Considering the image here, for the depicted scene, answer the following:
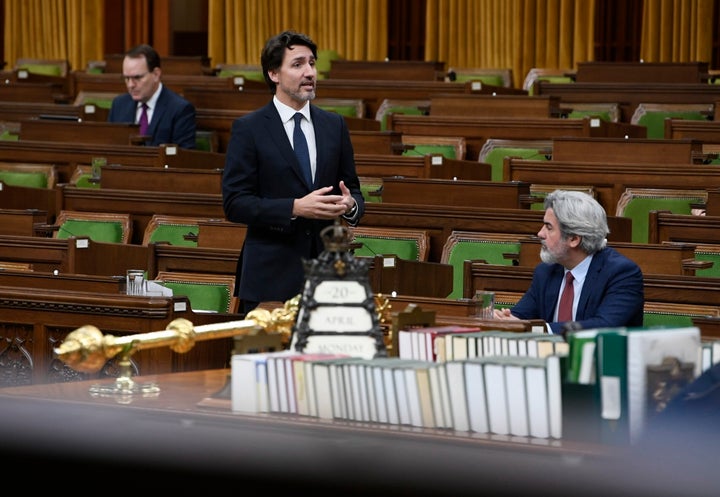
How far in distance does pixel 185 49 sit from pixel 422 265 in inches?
268

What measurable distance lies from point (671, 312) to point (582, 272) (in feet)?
1.97

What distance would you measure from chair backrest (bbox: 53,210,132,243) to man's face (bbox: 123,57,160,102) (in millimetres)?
954

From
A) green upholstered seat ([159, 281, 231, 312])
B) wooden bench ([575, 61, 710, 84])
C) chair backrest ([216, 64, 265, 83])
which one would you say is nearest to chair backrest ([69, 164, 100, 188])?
green upholstered seat ([159, 281, 231, 312])

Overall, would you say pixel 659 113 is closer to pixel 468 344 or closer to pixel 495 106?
pixel 495 106

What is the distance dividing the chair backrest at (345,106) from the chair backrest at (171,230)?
1.75 metres

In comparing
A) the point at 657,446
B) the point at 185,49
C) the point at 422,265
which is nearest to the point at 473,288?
the point at 422,265

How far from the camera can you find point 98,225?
4691mm

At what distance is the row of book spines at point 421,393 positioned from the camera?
159cm

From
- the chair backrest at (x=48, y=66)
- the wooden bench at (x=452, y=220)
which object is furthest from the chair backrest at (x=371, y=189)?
the chair backrest at (x=48, y=66)

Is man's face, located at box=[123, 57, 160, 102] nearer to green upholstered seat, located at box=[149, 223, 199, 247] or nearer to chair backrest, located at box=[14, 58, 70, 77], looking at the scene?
green upholstered seat, located at box=[149, 223, 199, 247]

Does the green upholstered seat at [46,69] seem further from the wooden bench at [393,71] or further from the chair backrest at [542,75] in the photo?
the chair backrest at [542,75]

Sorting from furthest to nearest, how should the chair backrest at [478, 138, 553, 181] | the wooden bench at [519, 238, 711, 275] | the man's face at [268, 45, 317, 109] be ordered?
1. the chair backrest at [478, 138, 553, 181]
2. the wooden bench at [519, 238, 711, 275]
3. the man's face at [268, 45, 317, 109]

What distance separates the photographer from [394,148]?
5.42 m

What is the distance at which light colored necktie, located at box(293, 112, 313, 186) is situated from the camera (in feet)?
9.45
